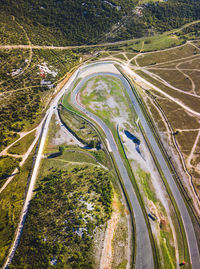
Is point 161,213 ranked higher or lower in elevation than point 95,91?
lower

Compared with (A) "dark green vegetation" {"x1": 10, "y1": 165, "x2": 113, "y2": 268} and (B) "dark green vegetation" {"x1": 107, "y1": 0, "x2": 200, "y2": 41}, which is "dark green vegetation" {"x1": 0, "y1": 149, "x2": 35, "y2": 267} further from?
(B) "dark green vegetation" {"x1": 107, "y1": 0, "x2": 200, "y2": 41}

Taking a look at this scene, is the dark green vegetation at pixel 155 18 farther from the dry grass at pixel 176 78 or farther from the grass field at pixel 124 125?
the grass field at pixel 124 125

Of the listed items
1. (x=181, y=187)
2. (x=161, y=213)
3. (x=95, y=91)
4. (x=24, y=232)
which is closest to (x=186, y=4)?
(x=95, y=91)

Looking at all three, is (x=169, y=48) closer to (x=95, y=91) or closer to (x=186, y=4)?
(x=186, y=4)

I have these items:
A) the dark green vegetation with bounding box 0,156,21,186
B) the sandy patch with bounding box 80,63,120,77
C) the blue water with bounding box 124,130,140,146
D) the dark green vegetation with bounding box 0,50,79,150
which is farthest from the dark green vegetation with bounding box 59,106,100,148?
the sandy patch with bounding box 80,63,120,77

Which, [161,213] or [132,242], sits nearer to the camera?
[132,242]

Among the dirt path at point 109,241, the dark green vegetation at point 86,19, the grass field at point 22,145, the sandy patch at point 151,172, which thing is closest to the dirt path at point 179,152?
the sandy patch at point 151,172
